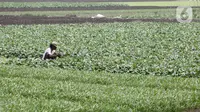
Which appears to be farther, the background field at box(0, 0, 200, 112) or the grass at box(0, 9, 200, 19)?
the grass at box(0, 9, 200, 19)

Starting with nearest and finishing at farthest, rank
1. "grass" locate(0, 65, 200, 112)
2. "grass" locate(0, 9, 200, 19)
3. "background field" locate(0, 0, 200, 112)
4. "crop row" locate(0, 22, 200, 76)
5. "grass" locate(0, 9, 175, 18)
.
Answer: "grass" locate(0, 65, 200, 112), "background field" locate(0, 0, 200, 112), "crop row" locate(0, 22, 200, 76), "grass" locate(0, 9, 200, 19), "grass" locate(0, 9, 175, 18)

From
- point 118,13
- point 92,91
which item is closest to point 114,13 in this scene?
point 118,13

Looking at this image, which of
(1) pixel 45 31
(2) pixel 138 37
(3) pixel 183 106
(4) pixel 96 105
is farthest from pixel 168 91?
(1) pixel 45 31

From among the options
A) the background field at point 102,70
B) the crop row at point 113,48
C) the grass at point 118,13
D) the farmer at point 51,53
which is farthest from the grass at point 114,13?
the farmer at point 51,53

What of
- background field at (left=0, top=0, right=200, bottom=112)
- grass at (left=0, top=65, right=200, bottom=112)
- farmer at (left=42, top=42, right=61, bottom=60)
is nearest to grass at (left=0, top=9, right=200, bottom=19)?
background field at (left=0, top=0, right=200, bottom=112)

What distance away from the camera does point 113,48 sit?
2447cm

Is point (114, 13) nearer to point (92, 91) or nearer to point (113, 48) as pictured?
point (113, 48)

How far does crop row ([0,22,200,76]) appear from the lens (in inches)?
781

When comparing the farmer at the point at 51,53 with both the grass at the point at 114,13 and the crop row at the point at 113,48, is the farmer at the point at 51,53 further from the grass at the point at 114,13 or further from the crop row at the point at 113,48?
the grass at the point at 114,13

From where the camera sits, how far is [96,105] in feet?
44.6

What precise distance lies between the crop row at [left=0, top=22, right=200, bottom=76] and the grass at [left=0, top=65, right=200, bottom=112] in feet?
5.64

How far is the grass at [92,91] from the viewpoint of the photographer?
44.8 feet

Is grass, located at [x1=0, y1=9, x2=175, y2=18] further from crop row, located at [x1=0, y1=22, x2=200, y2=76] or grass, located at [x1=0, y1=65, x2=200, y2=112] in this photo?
grass, located at [x1=0, y1=65, x2=200, y2=112]

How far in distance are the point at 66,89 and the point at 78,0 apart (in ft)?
192
